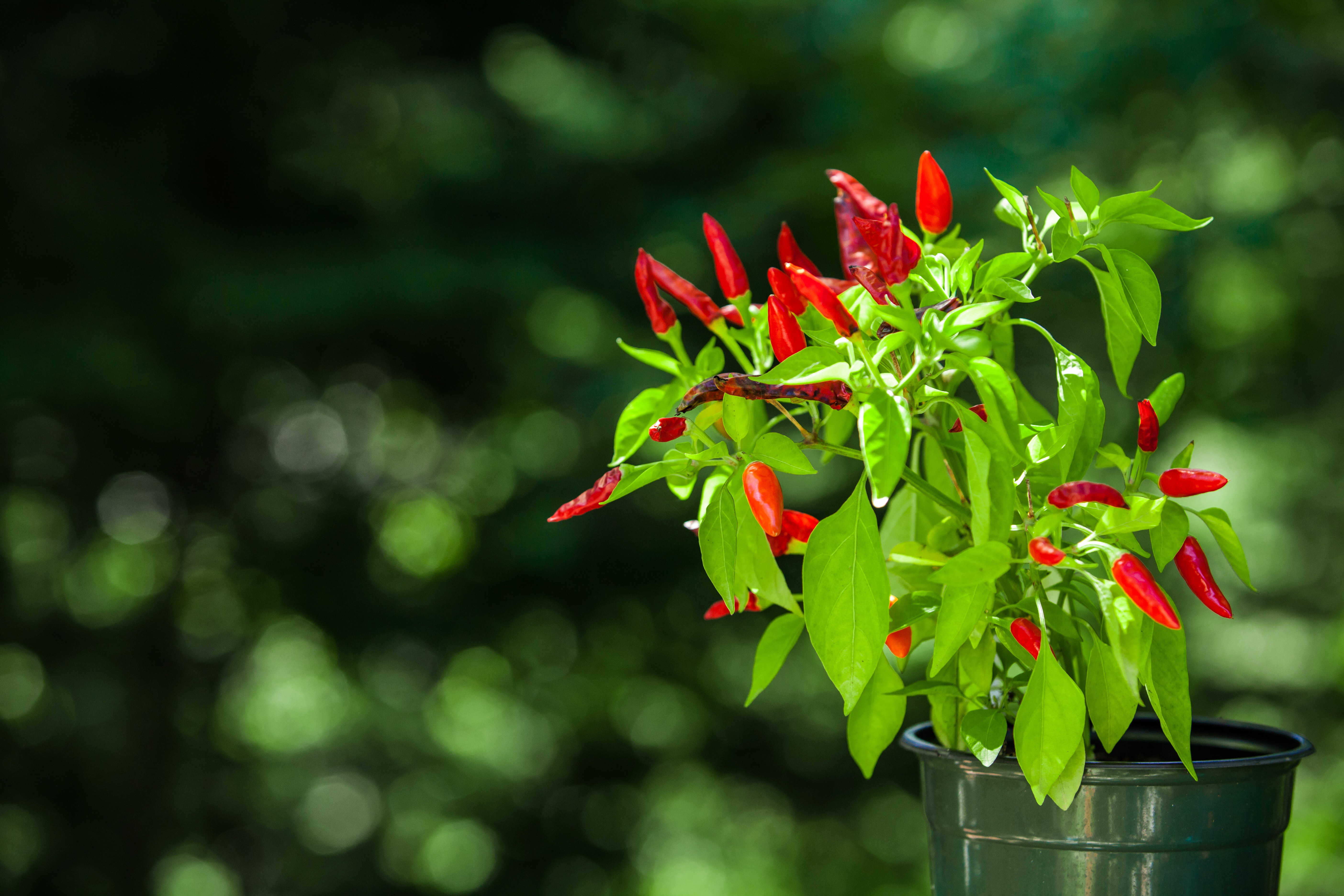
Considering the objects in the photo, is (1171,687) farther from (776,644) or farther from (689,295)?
(689,295)

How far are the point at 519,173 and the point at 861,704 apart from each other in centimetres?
215

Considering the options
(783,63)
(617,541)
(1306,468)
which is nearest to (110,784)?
(617,541)

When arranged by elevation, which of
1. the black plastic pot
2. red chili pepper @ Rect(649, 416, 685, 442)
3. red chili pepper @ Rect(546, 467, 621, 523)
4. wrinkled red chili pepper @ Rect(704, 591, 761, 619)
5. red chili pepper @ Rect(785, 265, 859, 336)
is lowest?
the black plastic pot

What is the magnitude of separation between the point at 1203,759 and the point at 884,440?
0.35 m

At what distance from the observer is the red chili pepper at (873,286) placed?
48cm

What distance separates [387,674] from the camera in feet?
9.96

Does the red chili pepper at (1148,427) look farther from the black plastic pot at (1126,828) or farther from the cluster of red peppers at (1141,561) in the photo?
the black plastic pot at (1126,828)

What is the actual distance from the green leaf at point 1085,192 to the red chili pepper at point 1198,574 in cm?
17

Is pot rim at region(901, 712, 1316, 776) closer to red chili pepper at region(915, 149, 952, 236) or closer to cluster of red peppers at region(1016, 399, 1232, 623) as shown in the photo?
cluster of red peppers at region(1016, 399, 1232, 623)

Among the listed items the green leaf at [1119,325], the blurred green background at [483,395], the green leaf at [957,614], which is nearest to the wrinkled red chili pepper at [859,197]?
the green leaf at [1119,325]

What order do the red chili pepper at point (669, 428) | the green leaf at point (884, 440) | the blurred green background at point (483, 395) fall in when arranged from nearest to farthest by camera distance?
the green leaf at point (884, 440)
the red chili pepper at point (669, 428)
the blurred green background at point (483, 395)

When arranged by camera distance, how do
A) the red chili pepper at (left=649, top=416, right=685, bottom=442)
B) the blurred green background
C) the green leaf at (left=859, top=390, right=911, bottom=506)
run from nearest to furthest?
the green leaf at (left=859, top=390, right=911, bottom=506)
the red chili pepper at (left=649, top=416, right=685, bottom=442)
the blurred green background

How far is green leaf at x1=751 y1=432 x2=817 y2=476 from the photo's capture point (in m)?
0.48

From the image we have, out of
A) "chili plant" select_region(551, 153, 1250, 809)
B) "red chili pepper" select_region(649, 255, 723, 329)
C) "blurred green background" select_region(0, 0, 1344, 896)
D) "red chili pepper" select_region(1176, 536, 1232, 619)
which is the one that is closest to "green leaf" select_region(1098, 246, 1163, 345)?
"chili plant" select_region(551, 153, 1250, 809)
